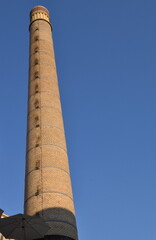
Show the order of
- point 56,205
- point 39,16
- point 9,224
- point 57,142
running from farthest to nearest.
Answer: point 39,16, point 57,142, point 56,205, point 9,224

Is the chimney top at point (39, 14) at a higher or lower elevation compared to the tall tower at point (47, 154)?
higher

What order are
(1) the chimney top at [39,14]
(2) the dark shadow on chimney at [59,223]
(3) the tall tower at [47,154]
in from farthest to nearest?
1. (1) the chimney top at [39,14]
2. (3) the tall tower at [47,154]
3. (2) the dark shadow on chimney at [59,223]

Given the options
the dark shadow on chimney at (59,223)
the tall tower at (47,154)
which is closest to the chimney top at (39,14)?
the tall tower at (47,154)

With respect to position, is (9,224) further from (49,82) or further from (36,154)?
(49,82)

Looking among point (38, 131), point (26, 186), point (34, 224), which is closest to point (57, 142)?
point (38, 131)

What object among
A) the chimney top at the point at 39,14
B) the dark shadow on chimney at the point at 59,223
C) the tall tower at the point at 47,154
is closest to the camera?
the dark shadow on chimney at the point at 59,223

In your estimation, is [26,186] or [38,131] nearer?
[26,186]

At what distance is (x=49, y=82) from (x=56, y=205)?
11.6 meters

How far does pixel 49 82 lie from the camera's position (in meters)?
28.4

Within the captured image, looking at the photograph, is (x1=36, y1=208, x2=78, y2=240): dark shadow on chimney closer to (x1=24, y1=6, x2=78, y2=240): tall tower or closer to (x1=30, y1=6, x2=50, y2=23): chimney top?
(x1=24, y1=6, x2=78, y2=240): tall tower

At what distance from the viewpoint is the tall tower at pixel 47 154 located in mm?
20422

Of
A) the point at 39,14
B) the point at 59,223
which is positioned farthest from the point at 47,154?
the point at 39,14

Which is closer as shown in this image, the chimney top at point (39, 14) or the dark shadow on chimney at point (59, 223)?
the dark shadow on chimney at point (59, 223)

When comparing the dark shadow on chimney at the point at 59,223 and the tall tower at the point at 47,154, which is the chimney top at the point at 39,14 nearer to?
the tall tower at the point at 47,154
